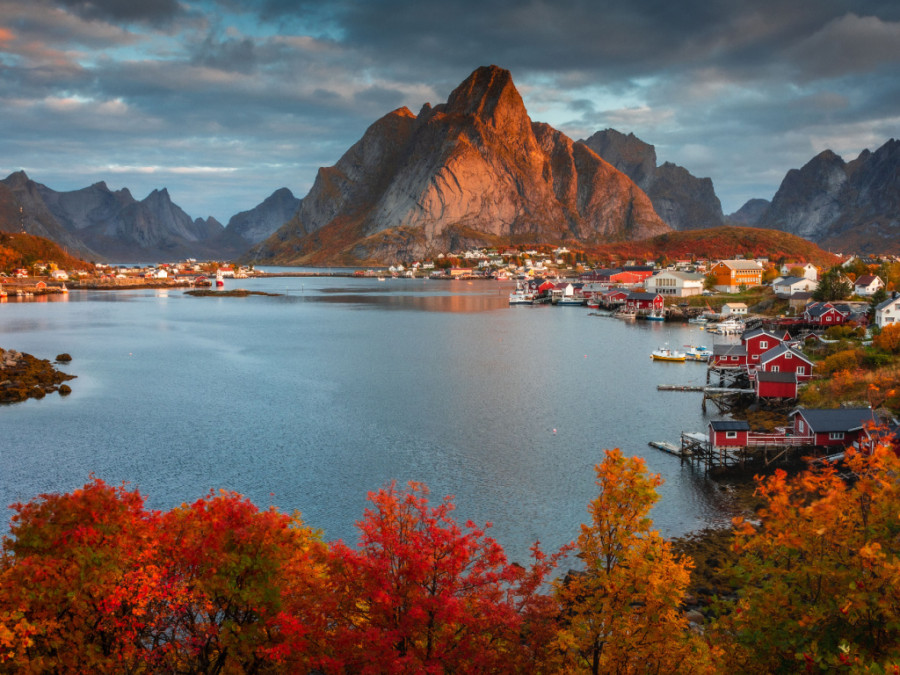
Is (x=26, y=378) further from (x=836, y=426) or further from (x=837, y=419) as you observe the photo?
(x=837, y=419)

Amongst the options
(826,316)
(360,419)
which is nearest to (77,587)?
(360,419)

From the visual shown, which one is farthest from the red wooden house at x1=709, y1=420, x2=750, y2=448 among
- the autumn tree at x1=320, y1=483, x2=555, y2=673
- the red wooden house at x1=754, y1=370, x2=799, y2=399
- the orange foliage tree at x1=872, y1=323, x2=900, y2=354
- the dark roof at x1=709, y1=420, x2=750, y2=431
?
the autumn tree at x1=320, y1=483, x2=555, y2=673

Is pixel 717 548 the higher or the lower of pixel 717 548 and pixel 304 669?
the lower

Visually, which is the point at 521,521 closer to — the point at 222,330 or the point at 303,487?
the point at 303,487

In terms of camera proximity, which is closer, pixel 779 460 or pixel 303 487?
pixel 303 487

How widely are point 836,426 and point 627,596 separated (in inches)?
993

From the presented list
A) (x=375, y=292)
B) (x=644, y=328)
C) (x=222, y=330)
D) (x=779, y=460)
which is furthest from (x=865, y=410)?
(x=375, y=292)

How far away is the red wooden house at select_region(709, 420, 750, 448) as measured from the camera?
3228cm

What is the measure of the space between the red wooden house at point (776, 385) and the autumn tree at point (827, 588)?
32.0 metres

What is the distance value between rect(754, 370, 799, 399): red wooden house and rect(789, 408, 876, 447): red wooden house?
981cm

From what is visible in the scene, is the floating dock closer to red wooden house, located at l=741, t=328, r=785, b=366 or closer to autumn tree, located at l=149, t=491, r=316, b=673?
red wooden house, located at l=741, t=328, r=785, b=366

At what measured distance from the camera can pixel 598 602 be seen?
11.6 meters

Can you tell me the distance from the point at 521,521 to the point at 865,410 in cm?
1900

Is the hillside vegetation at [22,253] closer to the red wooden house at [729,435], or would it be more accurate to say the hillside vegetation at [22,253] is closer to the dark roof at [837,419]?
the red wooden house at [729,435]
